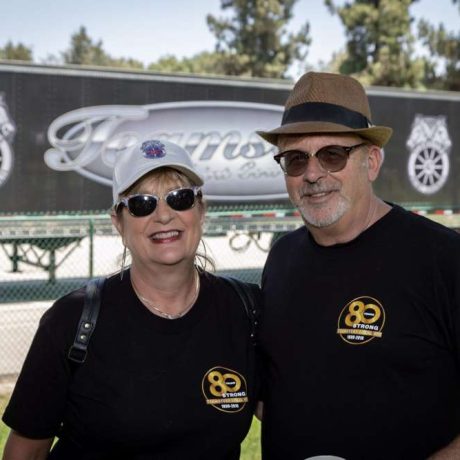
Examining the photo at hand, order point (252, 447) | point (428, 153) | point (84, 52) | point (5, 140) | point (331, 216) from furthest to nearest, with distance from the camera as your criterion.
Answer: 1. point (84, 52)
2. point (428, 153)
3. point (5, 140)
4. point (252, 447)
5. point (331, 216)

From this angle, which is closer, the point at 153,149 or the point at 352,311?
the point at 153,149

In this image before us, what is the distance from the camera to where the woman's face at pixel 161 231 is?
248 centimetres

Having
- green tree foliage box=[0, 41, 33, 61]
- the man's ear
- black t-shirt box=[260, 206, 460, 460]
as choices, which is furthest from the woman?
green tree foliage box=[0, 41, 33, 61]

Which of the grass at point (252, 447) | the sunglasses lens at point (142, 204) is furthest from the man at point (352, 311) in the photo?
the grass at point (252, 447)

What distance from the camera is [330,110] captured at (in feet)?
9.10

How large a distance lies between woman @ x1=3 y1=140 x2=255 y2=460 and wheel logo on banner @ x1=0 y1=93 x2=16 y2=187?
29.7 feet

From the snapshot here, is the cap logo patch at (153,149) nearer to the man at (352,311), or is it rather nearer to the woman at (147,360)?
the woman at (147,360)

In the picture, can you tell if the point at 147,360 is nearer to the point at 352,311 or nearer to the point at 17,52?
the point at 352,311

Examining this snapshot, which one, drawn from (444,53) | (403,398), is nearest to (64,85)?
(403,398)

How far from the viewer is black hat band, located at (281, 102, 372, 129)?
2.76 meters

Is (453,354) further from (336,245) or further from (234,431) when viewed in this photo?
(234,431)

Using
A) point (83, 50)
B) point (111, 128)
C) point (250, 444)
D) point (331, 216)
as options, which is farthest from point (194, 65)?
point (331, 216)

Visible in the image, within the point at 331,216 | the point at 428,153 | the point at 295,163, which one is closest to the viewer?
the point at 331,216

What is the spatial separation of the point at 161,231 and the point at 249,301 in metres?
0.51
